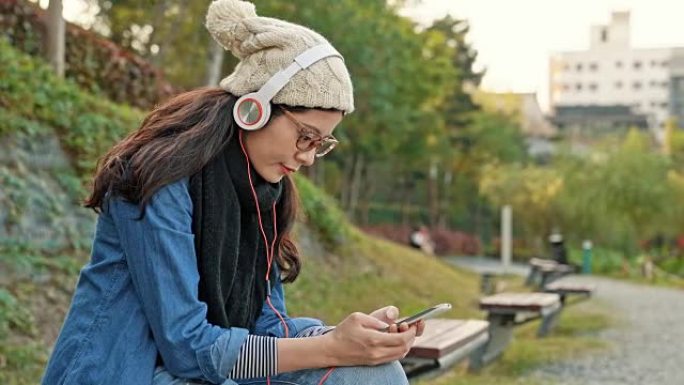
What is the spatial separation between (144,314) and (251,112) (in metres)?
0.46

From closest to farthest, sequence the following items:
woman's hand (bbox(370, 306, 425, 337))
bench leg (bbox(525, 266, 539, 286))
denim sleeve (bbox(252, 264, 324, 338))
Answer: woman's hand (bbox(370, 306, 425, 337)) < denim sleeve (bbox(252, 264, 324, 338)) < bench leg (bbox(525, 266, 539, 286))

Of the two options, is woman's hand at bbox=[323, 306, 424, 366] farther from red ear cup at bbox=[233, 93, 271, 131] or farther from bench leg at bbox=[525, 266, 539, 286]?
bench leg at bbox=[525, 266, 539, 286]

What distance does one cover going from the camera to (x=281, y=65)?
204cm

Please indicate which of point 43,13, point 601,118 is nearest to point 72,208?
point 43,13

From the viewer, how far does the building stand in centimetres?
9444

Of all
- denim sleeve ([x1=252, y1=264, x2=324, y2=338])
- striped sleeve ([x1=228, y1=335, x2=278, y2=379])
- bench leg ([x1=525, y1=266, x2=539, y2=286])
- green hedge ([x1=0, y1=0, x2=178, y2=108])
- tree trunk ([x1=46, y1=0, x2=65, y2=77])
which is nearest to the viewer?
striped sleeve ([x1=228, y1=335, x2=278, y2=379])

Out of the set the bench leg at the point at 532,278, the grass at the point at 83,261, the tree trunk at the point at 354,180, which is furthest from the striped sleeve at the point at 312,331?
the tree trunk at the point at 354,180

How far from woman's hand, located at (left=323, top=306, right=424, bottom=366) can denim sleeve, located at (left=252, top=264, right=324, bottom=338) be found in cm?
40

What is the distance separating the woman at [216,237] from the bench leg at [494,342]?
14.2 feet

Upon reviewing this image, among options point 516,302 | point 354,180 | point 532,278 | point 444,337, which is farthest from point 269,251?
point 354,180

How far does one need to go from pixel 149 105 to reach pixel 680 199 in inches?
798

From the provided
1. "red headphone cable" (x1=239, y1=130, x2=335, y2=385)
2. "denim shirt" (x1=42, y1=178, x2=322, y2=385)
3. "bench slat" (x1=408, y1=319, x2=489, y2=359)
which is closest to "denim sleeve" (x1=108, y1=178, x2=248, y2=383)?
"denim shirt" (x1=42, y1=178, x2=322, y2=385)

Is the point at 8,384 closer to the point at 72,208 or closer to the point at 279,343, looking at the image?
the point at 72,208

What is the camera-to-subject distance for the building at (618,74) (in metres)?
94.4
